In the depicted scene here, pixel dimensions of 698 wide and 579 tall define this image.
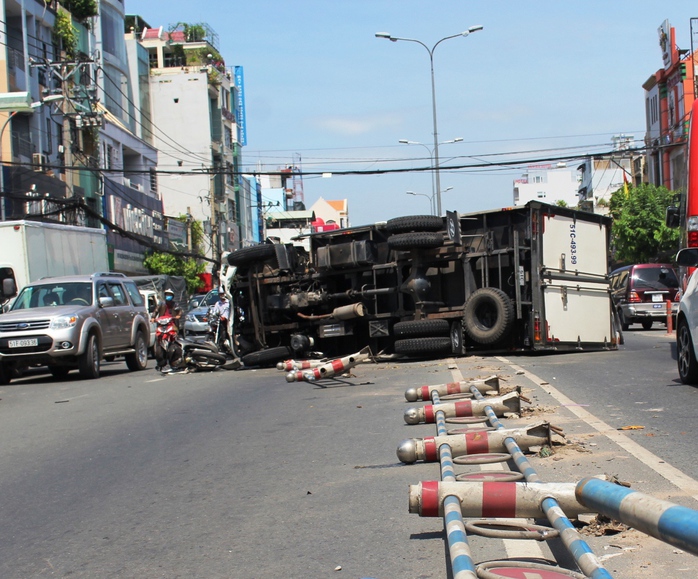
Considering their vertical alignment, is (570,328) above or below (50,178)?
below

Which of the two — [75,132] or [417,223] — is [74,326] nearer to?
[417,223]

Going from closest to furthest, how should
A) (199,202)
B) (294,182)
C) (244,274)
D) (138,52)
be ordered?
(244,274) → (138,52) → (199,202) → (294,182)

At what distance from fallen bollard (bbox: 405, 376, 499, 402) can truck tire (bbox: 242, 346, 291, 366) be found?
25.6 feet

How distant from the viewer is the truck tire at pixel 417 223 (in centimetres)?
1706

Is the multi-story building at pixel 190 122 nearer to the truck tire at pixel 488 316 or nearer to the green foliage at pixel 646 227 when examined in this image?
the green foliage at pixel 646 227

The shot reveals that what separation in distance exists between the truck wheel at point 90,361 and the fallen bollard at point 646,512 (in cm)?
1443

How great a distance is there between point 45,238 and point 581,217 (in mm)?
12160

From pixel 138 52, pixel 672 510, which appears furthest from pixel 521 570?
pixel 138 52

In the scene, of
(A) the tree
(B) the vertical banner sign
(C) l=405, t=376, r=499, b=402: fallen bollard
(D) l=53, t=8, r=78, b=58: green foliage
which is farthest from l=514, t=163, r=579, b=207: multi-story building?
(C) l=405, t=376, r=499, b=402: fallen bollard

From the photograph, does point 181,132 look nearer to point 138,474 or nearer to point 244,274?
point 244,274

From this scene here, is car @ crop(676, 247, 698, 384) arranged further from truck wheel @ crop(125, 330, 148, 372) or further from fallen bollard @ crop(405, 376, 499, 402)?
truck wheel @ crop(125, 330, 148, 372)

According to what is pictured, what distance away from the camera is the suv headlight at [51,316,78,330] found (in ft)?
54.4

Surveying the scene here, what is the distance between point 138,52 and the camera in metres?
62.3

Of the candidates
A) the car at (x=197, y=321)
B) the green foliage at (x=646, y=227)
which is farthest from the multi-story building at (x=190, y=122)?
the car at (x=197, y=321)
